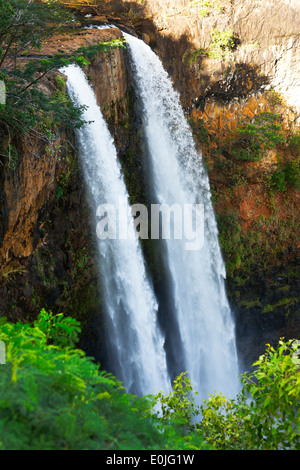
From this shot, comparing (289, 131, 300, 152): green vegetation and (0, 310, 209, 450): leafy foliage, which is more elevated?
(289, 131, 300, 152): green vegetation

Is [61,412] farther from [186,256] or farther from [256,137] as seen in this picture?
[256,137]

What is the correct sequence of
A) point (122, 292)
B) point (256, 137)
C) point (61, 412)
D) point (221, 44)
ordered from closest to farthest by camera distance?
1. point (61, 412)
2. point (122, 292)
3. point (221, 44)
4. point (256, 137)

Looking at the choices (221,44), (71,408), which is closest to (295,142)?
(221,44)

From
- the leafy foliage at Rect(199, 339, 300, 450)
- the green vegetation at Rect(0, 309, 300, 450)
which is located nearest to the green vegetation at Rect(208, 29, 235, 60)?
the leafy foliage at Rect(199, 339, 300, 450)

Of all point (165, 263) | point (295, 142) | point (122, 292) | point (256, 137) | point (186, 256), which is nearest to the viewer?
point (122, 292)

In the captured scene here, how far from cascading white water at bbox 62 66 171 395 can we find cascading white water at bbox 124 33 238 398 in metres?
2.23

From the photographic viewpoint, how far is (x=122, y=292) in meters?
8.73

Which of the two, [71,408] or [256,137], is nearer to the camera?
[71,408]

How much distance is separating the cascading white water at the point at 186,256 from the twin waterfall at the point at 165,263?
0.11 ft

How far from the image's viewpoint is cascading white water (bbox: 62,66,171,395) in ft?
27.3

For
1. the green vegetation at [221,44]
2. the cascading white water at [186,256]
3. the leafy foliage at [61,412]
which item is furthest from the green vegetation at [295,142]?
the leafy foliage at [61,412]

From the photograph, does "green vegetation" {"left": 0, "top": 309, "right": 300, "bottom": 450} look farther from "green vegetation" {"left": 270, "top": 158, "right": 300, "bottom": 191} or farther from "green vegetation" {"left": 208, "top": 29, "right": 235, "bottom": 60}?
"green vegetation" {"left": 208, "top": 29, "right": 235, "bottom": 60}

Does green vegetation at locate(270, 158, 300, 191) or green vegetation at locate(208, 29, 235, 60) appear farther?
green vegetation at locate(270, 158, 300, 191)

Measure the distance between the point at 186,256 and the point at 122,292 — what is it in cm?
353
